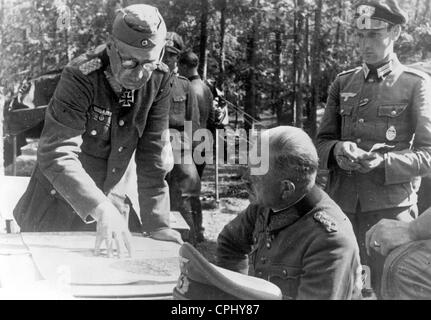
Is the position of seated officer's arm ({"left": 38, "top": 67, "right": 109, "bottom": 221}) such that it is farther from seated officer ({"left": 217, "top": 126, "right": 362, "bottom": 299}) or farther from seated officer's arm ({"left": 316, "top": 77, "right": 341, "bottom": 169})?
seated officer's arm ({"left": 316, "top": 77, "right": 341, "bottom": 169})

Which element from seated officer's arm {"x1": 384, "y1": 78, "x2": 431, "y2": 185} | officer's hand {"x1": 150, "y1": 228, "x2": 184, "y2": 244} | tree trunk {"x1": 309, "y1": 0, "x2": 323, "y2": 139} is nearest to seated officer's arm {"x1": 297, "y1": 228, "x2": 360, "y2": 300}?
officer's hand {"x1": 150, "y1": 228, "x2": 184, "y2": 244}

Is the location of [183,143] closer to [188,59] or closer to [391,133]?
[188,59]

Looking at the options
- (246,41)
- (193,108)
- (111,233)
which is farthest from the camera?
(246,41)

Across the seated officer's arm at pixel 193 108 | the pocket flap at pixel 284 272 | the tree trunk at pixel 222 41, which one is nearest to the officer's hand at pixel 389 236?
the pocket flap at pixel 284 272

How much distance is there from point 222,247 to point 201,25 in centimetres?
259

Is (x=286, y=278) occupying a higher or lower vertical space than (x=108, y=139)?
lower

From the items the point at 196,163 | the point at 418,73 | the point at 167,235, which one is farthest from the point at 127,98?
the point at 196,163

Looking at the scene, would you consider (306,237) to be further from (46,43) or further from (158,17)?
(46,43)

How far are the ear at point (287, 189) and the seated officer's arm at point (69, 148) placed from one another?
73cm

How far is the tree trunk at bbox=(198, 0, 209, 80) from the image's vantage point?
386 centimetres

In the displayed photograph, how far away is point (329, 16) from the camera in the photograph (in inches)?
188

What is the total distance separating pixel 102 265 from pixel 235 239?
42 cm

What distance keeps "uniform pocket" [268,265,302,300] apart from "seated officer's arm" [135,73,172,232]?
0.82 meters

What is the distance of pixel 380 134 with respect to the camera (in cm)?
280
